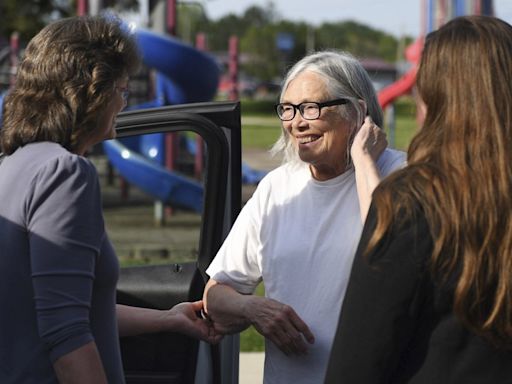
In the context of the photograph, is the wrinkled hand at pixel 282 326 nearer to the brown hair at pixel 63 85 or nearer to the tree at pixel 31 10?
the brown hair at pixel 63 85

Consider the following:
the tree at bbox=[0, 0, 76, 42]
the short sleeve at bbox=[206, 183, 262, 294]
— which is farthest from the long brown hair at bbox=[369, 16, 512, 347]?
the tree at bbox=[0, 0, 76, 42]

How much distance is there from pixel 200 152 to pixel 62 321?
13.1 meters

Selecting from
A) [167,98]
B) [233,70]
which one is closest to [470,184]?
[167,98]

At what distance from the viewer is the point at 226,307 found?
9.66 ft

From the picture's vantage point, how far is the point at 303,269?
2846 mm

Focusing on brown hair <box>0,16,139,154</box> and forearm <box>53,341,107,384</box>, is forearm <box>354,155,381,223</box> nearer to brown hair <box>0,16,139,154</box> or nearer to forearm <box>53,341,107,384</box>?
brown hair <box>0,16,139,154</box>

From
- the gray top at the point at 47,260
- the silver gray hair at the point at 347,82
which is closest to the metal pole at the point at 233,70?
the silver gray hair at the point at 347,82

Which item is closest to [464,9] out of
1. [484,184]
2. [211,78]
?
[211,78]

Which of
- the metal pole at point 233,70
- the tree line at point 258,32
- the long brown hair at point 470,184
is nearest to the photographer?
the long brown hair at point 470,184

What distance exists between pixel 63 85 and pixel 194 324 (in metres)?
1.04

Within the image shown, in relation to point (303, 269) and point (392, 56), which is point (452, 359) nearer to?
point (303, 269)

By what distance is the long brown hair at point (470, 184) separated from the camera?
74.3 inches

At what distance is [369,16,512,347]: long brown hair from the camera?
1.89m

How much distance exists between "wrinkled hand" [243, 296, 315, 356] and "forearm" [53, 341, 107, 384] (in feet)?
2.49
